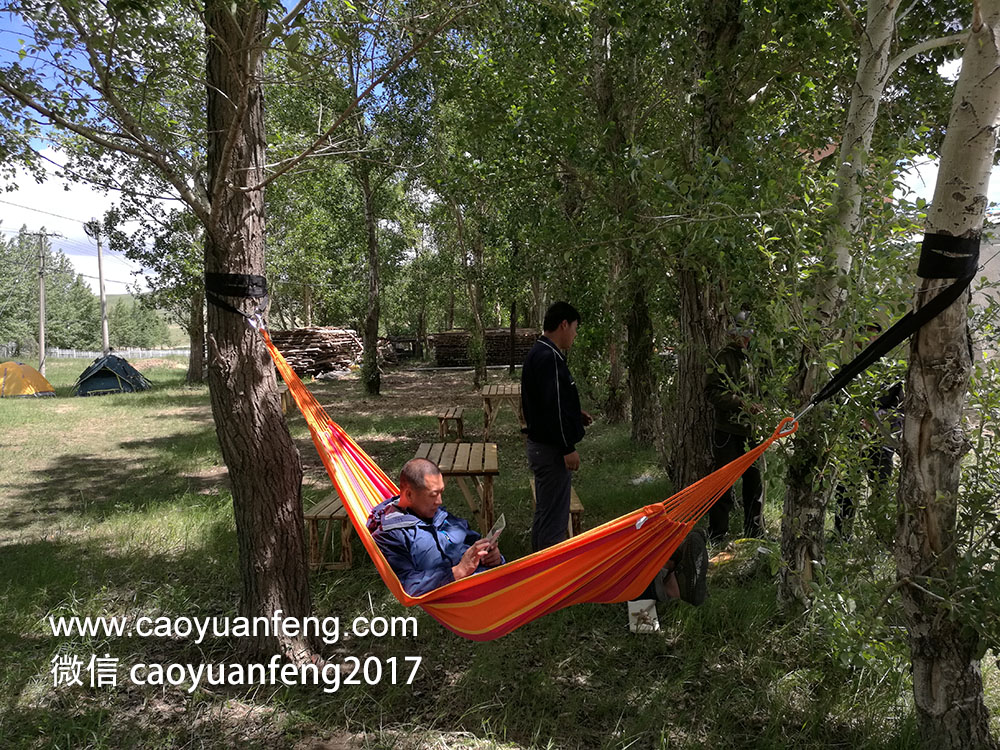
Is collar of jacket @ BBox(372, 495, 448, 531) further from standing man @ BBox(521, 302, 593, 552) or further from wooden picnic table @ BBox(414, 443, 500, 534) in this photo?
wooden picnic table @ BBox(414, 443, 500, 534)

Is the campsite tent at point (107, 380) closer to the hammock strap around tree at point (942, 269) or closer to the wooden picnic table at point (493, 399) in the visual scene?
the wooden picnic table at point (493, 399)

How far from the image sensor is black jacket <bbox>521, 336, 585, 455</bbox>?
2775mm

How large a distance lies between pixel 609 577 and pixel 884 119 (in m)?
3.33

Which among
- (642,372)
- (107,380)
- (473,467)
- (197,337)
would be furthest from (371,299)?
(473,467)

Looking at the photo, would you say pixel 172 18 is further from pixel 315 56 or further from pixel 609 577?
pixel 609 577

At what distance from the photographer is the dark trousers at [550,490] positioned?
112 inches

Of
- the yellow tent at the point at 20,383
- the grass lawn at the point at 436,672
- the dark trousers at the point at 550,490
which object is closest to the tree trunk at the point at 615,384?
the grass lawn at the point at 436,672

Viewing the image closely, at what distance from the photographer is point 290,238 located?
14438 millimetres

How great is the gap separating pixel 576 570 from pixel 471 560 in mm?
384

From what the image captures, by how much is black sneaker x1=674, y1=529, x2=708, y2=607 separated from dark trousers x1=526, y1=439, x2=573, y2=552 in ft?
2.62

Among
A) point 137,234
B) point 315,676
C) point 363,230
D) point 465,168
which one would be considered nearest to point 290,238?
point 363,230

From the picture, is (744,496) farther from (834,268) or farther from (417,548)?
(417,548)

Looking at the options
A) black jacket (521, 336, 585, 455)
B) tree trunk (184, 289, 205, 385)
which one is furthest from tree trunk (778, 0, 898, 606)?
tree trunk (184, 289, 205, 385)

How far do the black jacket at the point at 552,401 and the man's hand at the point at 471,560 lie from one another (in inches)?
30.3
